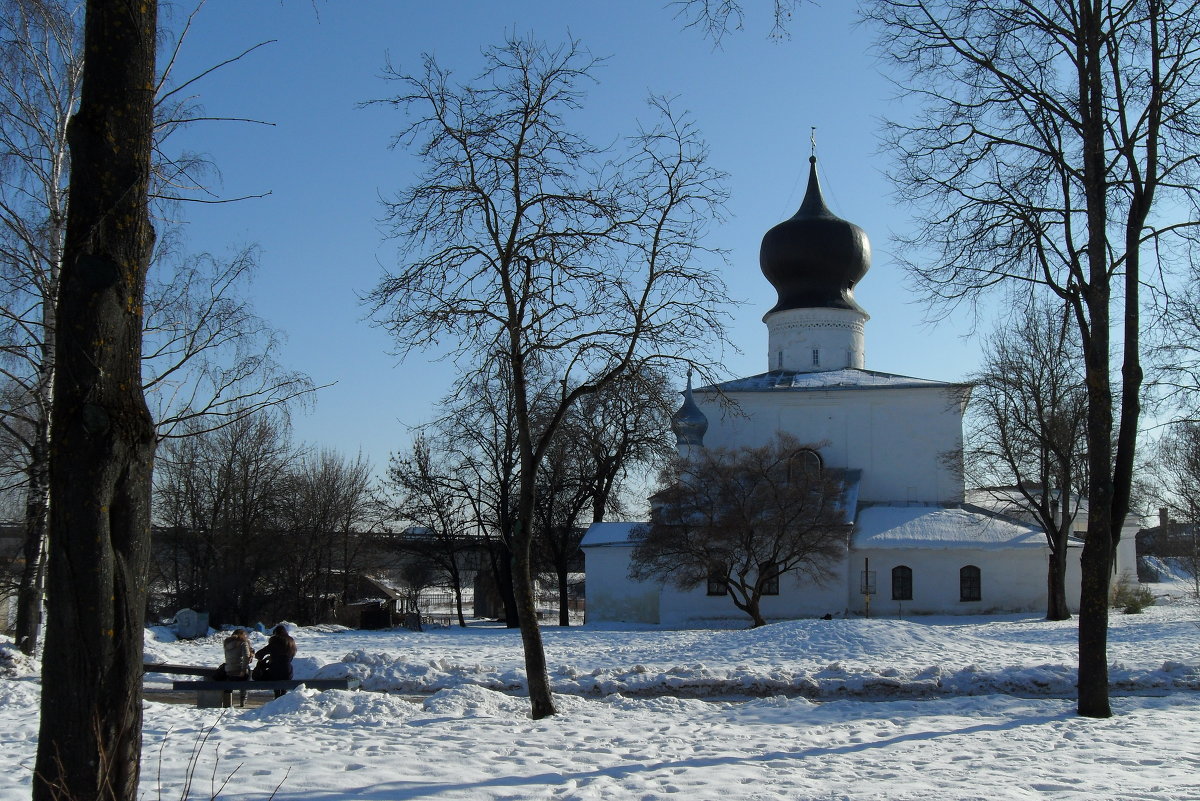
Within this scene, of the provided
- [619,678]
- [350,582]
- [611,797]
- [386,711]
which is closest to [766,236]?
[350,582]

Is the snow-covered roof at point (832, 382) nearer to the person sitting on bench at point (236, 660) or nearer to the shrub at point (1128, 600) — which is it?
the shrub at point (1128, 600)

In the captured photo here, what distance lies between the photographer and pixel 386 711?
9867mm

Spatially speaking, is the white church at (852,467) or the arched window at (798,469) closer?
the arched window at (798,469)

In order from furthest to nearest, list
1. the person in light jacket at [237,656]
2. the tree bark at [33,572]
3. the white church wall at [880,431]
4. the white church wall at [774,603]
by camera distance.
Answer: the white church wall at [880,431] → the white church wall at [774,603] → the tree bark at [33,572] → the person in light jacket at [237,656]

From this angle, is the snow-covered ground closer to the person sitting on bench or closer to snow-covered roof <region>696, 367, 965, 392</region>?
the person sitting on bench

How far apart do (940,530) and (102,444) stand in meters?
32.1

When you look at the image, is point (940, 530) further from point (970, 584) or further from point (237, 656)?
point (237, 656)

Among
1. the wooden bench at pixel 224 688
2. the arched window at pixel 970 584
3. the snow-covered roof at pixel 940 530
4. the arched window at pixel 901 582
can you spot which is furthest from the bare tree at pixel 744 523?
the wooden bench at pixel 224 688

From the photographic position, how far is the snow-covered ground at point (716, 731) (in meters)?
6.80

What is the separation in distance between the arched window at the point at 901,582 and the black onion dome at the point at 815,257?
11955 millimetres

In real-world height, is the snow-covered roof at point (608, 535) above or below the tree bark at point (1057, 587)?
above

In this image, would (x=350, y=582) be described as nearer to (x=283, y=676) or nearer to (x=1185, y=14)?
(x=283, y=676)

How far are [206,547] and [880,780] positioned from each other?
32202 millimetres

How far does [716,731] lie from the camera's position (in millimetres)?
9367
